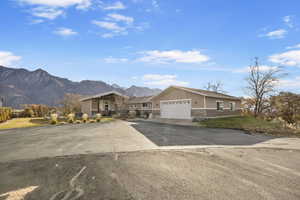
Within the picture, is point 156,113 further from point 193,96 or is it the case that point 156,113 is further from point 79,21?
point 79,21

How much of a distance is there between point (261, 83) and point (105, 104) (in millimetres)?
25724

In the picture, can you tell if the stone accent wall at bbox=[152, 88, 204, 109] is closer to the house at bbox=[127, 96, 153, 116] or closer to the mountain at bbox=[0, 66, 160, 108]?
the house at bbox=[127, 96, 153, 116]

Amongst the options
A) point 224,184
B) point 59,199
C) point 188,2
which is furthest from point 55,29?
point 224,184

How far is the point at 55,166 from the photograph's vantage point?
4.41 m

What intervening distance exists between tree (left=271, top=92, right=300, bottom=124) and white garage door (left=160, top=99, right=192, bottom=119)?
1357 cm

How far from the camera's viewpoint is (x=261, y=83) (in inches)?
927

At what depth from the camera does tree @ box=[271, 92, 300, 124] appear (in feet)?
65.2

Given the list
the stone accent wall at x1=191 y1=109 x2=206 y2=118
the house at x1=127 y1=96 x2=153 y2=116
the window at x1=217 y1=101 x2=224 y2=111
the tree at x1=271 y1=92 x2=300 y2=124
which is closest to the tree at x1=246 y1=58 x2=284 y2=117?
the tree at x1=271 y1=92 x2=300 y2=124

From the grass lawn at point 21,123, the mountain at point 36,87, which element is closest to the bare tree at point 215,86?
the grass lawn at point 21,123

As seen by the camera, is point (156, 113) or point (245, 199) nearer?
point (245, 199)

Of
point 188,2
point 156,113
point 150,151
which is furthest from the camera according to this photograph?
point 156,113

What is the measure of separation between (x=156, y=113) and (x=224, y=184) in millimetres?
20127

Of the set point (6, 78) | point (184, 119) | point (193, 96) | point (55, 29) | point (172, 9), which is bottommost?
point (184, 119)

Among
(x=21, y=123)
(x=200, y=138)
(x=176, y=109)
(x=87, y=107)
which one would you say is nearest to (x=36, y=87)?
(x=87, y=107)
